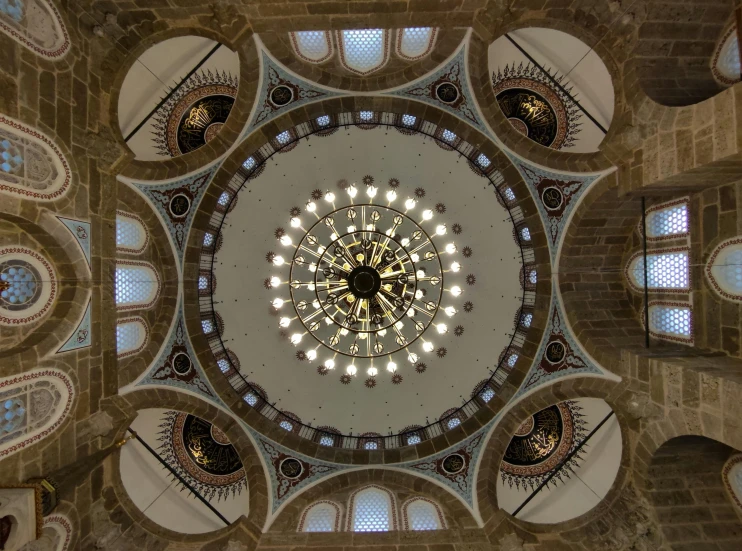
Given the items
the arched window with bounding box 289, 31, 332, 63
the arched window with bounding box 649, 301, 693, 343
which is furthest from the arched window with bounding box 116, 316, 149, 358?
the arched window with bounding box 649, 301, 693, 343

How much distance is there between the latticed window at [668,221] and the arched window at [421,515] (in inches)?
348

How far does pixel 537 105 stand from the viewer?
11.1 m

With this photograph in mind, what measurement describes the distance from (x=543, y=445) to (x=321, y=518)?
6120mm

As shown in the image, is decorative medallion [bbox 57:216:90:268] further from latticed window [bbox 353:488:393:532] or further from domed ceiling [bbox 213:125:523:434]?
latticed window [bbox 353:488:393:532]

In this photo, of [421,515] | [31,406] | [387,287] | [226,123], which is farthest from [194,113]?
[421,515]

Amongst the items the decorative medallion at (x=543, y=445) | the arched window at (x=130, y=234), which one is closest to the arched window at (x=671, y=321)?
the decorative medallion at (x=543, y=445)

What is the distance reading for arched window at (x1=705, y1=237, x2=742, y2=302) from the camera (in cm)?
901

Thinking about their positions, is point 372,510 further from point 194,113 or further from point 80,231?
point 194,113

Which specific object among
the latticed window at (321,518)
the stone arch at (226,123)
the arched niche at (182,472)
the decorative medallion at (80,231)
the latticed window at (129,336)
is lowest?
the latticed window at (321,518)

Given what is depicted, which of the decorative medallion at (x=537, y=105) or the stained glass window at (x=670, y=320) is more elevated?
the decorative medallion at (x=537, y=105)

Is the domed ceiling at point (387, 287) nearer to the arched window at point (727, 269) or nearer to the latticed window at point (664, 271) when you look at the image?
the latticed window at point (664, 271)

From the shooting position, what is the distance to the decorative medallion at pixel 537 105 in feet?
35.1

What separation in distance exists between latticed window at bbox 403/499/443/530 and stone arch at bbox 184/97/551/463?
137cm

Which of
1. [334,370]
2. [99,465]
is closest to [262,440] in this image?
[334,370]
